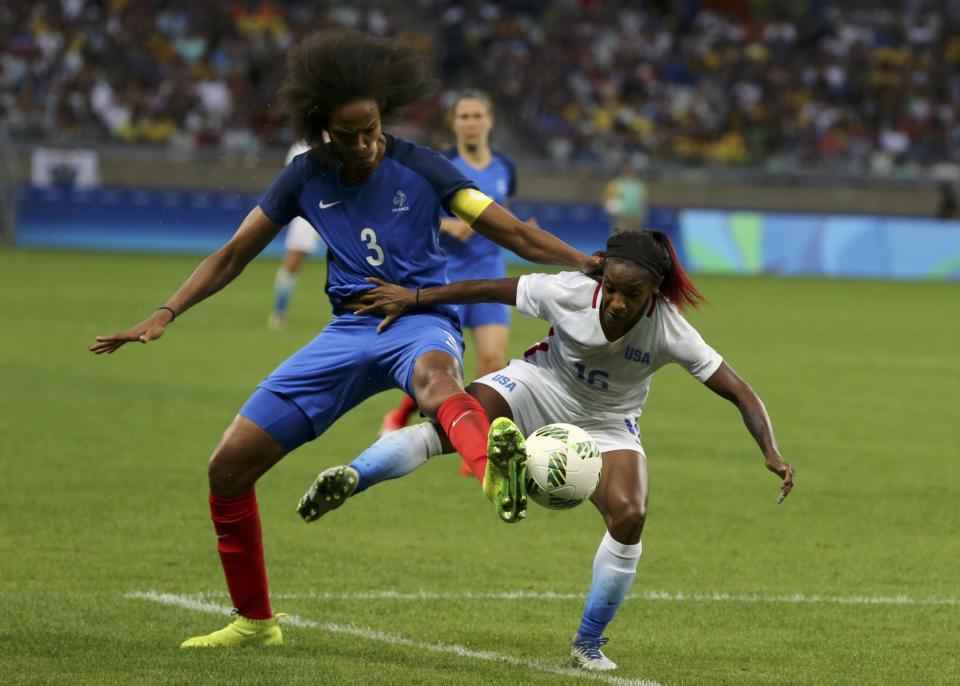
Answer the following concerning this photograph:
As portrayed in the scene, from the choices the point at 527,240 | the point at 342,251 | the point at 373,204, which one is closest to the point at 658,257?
the point at 527,240

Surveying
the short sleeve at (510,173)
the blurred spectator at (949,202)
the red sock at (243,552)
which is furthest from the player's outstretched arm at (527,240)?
the blurred spectator at (949,202)

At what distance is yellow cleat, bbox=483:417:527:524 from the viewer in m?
5.04

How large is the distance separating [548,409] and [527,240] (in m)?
0.85

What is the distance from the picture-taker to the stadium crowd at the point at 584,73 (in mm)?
35062

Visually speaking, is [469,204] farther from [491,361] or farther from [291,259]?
[291,259]

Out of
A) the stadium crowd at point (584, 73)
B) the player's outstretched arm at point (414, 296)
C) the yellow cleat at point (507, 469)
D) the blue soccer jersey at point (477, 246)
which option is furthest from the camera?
the stadium crowd at point (584, 73)

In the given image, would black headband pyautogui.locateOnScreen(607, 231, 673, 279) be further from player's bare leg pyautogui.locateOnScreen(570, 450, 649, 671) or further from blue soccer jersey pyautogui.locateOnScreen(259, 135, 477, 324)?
player's bare leg pyautogui.locateOnScreen(570, 450, 649, 671)

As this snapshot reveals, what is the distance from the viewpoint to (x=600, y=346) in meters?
6.20

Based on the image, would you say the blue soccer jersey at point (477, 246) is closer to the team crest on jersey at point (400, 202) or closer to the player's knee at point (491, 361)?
the player's knee at point (491, 361)

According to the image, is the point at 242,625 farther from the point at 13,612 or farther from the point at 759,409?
the point at 759,409

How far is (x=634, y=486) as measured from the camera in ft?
20.0

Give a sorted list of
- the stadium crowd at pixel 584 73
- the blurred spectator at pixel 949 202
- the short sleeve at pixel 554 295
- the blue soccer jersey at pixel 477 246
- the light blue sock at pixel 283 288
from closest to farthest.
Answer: the short sleeve at pixel 554 295 < the blue soccer jersey at pixel 477 246 < the light blue sock at pixel 283 288 < the blurred spectator at pixel 949 202 < the stadium crowd at pixel 584 73

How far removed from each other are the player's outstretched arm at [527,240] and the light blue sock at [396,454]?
0.75 meters

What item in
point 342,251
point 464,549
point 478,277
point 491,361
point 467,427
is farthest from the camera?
A: point 478,277
